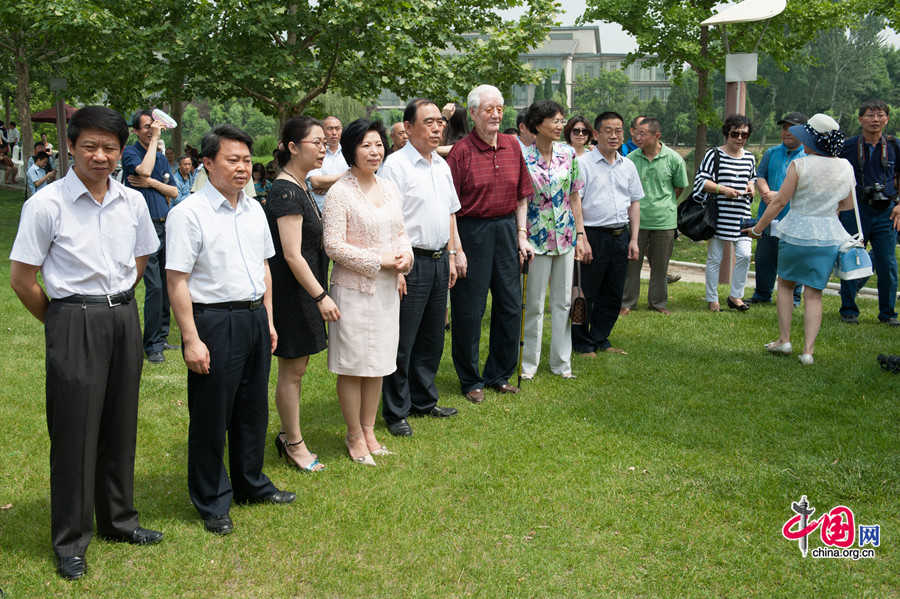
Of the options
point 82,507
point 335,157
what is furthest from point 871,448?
point 335,157

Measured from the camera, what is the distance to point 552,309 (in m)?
7.08

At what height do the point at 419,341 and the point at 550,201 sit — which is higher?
the point at 550,201

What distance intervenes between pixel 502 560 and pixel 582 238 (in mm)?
3772

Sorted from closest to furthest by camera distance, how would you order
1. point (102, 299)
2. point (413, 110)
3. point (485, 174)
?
point (102, 299) < point (413, 110) < point (485, 174)

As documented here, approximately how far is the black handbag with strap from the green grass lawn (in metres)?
2.77

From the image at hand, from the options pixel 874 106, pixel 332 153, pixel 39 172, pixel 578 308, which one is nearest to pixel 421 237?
pixel 578 308

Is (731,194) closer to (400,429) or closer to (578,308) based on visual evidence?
(578,308)

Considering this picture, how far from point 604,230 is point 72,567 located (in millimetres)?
5320

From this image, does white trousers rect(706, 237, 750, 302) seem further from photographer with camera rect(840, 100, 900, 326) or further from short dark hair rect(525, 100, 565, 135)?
short dark hair rect(525, 100, 565, 135)

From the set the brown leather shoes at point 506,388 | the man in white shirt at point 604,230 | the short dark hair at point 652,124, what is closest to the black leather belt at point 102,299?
the brown leather shoes at point 506,388

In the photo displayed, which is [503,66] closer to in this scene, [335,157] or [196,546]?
[335,157]

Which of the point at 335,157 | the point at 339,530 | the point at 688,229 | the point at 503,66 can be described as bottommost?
the point at 339,530

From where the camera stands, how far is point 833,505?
4438mm

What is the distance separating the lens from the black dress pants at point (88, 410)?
3627 millimetres
